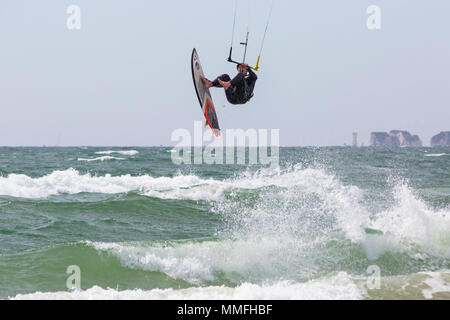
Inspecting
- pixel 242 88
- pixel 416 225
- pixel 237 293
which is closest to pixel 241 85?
pixel 242 88

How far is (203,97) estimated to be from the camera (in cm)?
922

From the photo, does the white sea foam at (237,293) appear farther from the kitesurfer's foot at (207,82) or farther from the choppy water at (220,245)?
the kitesurfer's foot at (207,82)

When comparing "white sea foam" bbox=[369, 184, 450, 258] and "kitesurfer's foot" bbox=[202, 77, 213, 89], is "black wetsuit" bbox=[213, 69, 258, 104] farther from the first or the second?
"white sea foam" bbox=[369, 184, 450, 258]

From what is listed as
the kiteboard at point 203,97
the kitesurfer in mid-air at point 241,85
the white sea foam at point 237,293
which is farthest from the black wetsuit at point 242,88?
the white sea foam at point 237,293

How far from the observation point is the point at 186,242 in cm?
918

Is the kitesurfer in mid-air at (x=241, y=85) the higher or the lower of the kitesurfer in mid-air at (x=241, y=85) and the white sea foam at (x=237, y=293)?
the higher

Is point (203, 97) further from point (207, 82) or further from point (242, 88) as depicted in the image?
point (242, 88)

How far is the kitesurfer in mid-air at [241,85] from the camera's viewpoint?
→ 321 inches

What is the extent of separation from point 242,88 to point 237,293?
3460 mm

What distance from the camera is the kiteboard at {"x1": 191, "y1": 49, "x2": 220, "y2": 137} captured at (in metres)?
8.85
